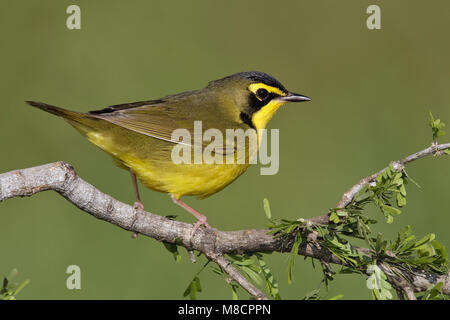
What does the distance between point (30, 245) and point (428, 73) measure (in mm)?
5086

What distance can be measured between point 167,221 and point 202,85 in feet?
15.4

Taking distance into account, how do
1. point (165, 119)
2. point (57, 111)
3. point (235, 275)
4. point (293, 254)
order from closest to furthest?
point (293, 254) < point (235, 275) < point (57, 111) < point (165, 119)

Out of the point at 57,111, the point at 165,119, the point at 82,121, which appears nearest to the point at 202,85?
the point at 165,119

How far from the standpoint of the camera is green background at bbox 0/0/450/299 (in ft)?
17.8

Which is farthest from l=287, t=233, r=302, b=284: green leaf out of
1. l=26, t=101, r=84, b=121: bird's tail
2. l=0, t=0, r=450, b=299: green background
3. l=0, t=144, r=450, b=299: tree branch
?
l=0, t=0, r=450, b=299: green background

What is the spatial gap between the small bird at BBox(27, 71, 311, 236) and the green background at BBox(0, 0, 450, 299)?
4.43ft

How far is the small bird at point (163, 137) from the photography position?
3.95 metres

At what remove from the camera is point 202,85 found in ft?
25.4

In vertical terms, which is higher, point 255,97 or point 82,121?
point 255,97

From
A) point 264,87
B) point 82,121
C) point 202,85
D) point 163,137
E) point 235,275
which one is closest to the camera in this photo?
point 235,275

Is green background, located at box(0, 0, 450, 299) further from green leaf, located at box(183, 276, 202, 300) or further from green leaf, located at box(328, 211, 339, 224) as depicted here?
green leaf, located at box(328, 211, 339, 224)

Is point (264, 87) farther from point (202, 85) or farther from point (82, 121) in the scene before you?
point (202, 85)

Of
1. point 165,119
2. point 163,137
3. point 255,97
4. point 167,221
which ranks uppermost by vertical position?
point 255,97

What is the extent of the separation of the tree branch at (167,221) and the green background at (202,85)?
1.94 m
